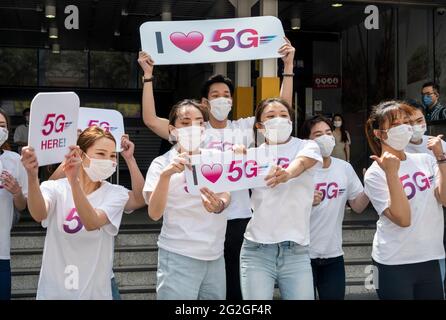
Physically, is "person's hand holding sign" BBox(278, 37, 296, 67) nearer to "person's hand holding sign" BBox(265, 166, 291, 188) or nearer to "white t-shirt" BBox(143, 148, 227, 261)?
"person's hand holding sign" BBox(265, 166, 291, 188)

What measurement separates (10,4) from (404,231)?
8.99 m

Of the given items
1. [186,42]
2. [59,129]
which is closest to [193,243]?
[59,129]

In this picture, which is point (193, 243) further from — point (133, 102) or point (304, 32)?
point (133, 102)

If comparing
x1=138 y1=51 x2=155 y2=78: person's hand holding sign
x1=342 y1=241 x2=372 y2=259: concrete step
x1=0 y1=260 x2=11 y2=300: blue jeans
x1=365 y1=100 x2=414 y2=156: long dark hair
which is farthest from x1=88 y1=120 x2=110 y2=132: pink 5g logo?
x1=342 y1=241 x2=372 y2=259: concrete step

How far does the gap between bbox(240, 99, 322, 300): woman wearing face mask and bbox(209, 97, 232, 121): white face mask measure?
61cm

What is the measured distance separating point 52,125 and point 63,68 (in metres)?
12.5

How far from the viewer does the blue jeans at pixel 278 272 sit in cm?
271

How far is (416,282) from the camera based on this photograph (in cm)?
286

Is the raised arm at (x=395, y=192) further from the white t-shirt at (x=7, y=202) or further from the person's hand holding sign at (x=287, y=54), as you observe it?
the white t-shirt at (x=7, y=202)

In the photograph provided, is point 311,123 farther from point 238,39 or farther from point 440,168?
point 440,168

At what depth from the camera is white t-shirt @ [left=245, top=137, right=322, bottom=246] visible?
2762 mm

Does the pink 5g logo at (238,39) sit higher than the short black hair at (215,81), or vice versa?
the pink 5g logo at (238,39)

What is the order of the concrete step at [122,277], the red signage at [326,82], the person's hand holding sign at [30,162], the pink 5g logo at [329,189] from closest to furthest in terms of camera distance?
the person's hand holding sign at [30,162] → the pink 5g logo at [329,189] → the concrete step at [122,277] → the red signage at [326,82]

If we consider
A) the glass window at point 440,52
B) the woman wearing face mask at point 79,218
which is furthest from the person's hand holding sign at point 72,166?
the glass window at point 440,52
